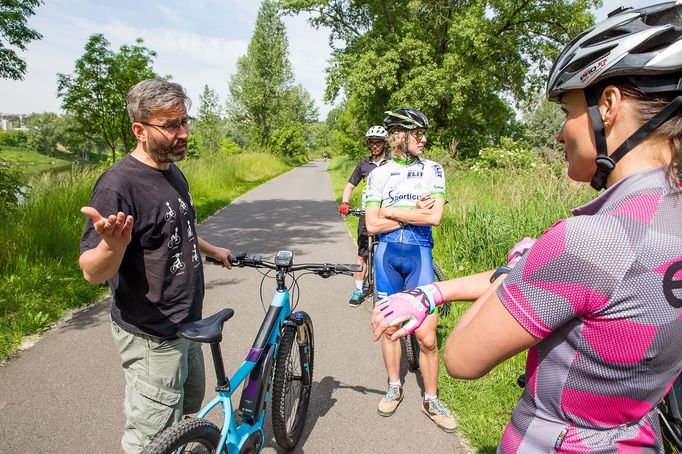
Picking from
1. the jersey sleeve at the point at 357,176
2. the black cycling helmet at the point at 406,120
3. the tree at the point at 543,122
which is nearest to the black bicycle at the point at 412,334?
the jersey sleeve at the point at 357,176

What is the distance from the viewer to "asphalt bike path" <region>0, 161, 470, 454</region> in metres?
2.97

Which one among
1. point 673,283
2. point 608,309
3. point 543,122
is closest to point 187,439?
point 608,309

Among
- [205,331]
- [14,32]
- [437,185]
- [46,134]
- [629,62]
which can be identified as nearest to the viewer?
[629,62]

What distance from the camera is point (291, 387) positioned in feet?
9.80

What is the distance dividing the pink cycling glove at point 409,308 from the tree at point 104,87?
683 inches

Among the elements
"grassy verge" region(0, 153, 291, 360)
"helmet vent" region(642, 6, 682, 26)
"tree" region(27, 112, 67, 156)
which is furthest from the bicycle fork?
"tree" region(27, 112, 67, 156)

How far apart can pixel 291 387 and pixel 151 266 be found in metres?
1.45

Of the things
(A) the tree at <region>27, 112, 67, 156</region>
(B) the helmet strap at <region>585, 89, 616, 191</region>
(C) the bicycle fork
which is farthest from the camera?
(A) the tree at <region>27, 112, 67, 156</region>

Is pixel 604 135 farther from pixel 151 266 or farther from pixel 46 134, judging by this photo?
pixel 46 134

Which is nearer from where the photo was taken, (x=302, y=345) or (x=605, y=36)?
(x=605, y=36)

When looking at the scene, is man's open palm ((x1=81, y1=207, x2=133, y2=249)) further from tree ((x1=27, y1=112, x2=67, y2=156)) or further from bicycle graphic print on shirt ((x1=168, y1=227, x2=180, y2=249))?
tree ((x1=27, y1=112, x2=67, y2=156))

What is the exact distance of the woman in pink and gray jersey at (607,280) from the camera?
3.04 feet

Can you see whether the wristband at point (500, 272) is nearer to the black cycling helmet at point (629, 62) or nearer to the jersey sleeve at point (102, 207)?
the black cycling helmet at point (629, 62)

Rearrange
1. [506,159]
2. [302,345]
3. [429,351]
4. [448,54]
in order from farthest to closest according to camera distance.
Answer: [448,54] < [506,159] < [429,351] < [302,345]
